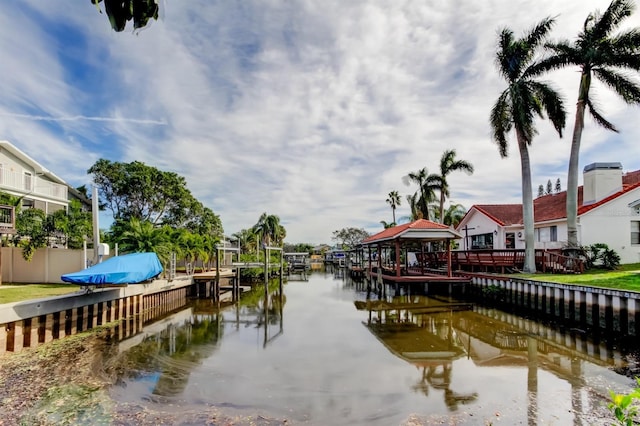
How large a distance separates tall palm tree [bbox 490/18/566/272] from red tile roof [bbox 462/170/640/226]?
511 centimetres

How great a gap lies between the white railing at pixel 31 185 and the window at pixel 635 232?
3833cm

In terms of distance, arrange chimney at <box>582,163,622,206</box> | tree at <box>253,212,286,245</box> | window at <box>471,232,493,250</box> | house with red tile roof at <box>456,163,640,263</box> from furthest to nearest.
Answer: tree at <box>253,212,286,245</box> < window at <box>471,232,493,250</box> < chimney at <box>582,163,622,206</box> < house with red tile roof at <box>456,163,640,263</box>

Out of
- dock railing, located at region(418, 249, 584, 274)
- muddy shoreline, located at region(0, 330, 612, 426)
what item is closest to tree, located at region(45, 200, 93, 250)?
muddy shoreline, located at region(0, 330, 612, 426)

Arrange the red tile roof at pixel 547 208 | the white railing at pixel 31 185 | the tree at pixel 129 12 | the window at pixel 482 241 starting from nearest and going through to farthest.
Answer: the tree at pixel 129 12
the red tile roof at pixel 547 208
the white railing at pixel 31 185
the window at pixel 482 241

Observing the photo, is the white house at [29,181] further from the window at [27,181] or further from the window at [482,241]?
the window at [482,241]

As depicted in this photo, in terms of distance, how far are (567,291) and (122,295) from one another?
18264 mm

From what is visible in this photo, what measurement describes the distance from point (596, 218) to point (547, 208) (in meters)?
5.40

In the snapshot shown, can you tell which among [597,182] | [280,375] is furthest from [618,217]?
[280,375]

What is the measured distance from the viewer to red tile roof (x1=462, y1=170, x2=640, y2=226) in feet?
74.1

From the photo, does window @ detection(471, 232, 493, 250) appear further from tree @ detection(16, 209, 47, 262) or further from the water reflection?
tree @ detection(16, 209, 47, 262)

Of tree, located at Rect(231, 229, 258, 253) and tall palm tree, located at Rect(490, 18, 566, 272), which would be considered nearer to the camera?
tall palm tree, located at Rect(490, 18, 566, 272)

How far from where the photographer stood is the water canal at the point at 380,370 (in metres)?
7.06

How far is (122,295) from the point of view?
1627cm

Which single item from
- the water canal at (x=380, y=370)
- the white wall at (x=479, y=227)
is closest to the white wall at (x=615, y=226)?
the white wall at (x=479, y=227)
